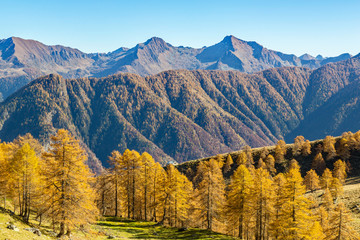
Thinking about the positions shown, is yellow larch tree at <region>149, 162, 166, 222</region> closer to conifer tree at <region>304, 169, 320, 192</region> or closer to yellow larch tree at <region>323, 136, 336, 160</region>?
conifer tree at <region>304, 169, 320, 192</region>

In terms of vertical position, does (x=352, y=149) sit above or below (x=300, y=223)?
above

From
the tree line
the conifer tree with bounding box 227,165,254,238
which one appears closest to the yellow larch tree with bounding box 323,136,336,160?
the tree line

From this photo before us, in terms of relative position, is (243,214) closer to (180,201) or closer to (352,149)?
(180,201)

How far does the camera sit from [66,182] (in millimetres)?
32156

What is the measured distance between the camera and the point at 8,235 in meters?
23.5

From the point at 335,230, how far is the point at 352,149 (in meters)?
106

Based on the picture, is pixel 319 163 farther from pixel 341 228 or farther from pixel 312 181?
→ pixel 341 228

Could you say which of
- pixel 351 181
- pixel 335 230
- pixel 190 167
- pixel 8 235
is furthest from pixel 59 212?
pixel 190 167

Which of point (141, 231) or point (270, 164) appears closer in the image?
point (141, 231)

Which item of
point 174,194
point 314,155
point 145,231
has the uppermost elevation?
point 314,155

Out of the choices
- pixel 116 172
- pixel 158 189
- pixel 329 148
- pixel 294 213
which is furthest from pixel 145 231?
pixel 329 148

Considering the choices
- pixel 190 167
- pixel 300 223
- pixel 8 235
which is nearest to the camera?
pixel 8 235

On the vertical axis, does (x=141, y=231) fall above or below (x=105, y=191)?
below

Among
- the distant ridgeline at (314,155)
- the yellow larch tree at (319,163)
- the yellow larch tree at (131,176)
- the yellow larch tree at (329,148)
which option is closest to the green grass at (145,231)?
the yellow larch tree at (131,176)
